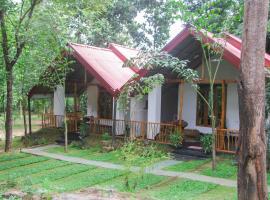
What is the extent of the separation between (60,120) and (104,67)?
4.76 metres

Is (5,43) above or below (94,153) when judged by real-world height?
above

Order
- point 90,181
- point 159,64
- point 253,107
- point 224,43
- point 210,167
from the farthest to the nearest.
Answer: point 210,167
point 224,43
point 159,64
point 90,181
point 253,107

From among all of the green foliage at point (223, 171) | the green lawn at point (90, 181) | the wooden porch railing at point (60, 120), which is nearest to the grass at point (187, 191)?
the green lawn at point (90, 181)

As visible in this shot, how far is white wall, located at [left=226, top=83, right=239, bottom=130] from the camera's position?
15.1 m

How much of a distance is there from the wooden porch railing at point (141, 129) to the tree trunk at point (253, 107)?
946cm

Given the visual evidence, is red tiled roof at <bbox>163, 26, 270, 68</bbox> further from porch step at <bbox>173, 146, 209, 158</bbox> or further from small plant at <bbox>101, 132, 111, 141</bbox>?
small plant at <bbox>101, 132, 111, 141</bbox>

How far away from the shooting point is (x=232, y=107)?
49.9ft

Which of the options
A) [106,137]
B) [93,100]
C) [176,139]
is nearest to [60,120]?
[93,100]

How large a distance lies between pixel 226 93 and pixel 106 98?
22.1 feet

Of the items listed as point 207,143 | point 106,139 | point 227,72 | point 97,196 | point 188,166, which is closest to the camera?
point 97,196

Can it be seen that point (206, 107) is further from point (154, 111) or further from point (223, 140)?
point (223, 140)

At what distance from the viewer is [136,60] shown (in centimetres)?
1184

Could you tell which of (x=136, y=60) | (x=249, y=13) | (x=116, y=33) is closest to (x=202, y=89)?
(x=136, y=60)

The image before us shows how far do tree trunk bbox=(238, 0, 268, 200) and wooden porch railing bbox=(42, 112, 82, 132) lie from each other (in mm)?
13994
